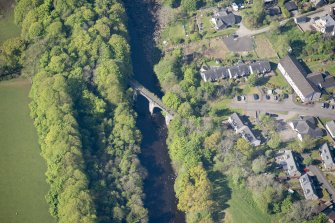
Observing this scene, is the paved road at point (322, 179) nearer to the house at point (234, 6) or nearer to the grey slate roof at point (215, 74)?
the grey slate roof at point (215, 74)

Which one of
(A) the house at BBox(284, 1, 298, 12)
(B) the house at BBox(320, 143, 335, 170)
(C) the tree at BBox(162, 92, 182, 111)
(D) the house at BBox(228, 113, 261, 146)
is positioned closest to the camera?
(B) the house at BBox(320, 143, 335, 170)

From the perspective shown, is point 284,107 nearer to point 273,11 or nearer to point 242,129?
point 242,129

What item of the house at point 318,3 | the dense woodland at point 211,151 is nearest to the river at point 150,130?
the dense woodland at point 211,151

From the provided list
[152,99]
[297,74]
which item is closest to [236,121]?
[152,99]

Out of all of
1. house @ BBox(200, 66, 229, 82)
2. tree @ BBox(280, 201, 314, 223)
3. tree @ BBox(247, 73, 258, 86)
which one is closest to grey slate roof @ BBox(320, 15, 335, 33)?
tree @ BBox(247, 73, 258, 86)

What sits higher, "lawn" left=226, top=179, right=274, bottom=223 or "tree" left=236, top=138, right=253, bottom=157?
"tree" left=236, top=138, right=253, bottom=157

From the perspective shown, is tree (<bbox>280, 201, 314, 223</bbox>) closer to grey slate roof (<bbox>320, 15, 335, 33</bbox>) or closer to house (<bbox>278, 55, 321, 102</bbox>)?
house (<bbox>278, 55, 321, 102</bbox>)

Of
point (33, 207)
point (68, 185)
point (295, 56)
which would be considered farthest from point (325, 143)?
point (33, 207)

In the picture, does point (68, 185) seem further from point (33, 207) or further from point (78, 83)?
point (78, 83)
